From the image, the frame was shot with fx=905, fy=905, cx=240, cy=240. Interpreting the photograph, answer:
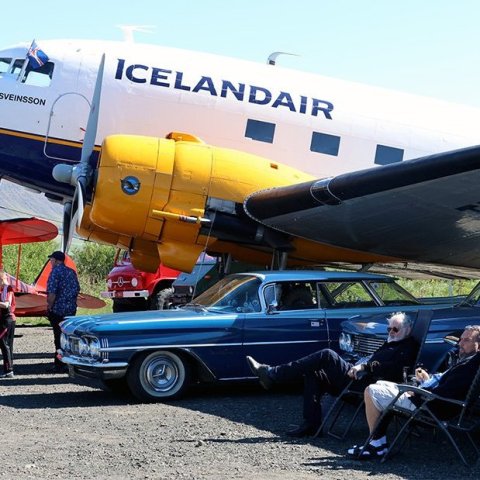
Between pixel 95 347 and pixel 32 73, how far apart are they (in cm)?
741

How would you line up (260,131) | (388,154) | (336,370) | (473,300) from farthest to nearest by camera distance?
(388,154) < (260,131) < (473,300) < (336,370)

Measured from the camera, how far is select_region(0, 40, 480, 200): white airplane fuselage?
15281mm

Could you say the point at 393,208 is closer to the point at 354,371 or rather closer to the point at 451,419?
the point at 354,371

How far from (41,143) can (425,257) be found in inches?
276

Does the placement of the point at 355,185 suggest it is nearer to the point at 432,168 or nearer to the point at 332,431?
the point at 432,168

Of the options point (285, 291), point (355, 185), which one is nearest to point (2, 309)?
point (285, 291)

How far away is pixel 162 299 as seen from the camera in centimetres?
1909

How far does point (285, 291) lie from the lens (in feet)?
35.2

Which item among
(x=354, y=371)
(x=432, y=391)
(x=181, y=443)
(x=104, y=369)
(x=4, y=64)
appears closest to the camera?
(x=432, y=391)

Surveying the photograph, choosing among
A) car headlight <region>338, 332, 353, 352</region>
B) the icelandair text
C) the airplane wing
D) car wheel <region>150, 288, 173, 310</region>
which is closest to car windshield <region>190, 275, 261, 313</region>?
car headlight <region>338, 332, 353, 352</region>

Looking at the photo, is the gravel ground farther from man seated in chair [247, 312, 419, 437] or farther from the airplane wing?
the airplane wing

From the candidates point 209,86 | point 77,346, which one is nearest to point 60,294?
point 77,346

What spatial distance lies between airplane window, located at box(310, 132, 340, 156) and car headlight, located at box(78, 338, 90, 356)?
6818mm

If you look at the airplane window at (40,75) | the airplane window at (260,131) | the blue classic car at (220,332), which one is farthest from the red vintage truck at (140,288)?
the blue classic car at (220,332)
